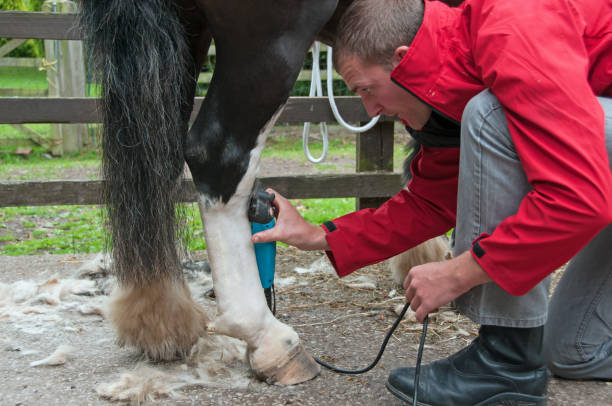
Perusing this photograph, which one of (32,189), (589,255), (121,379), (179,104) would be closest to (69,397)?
(121,379)

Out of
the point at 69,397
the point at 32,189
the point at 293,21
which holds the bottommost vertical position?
the point at 69,397

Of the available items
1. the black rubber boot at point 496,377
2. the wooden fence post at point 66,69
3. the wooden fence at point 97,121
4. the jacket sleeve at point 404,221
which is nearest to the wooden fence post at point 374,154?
the wooden fence at point 97,121

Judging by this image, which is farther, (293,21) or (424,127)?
(424,127)

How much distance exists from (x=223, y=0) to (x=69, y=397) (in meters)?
1.02

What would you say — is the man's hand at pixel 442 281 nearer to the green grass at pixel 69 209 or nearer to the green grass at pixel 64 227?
the green grass at pixel 69 209

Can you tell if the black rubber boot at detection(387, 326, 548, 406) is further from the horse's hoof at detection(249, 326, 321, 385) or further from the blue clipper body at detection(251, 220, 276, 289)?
the blue clipper body at detection(251, 220, 276, 289)

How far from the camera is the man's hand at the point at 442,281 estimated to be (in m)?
→ 1.16

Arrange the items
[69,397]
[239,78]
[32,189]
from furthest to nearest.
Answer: [32,189] < [69,397] < [239,78]

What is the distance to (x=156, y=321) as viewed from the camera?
5.34ft

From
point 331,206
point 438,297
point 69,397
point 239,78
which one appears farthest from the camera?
point 331,206

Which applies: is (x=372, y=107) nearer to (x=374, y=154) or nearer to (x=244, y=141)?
(x=244, y=141)

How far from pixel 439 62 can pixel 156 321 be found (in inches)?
40.0

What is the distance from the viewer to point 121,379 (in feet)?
4.85

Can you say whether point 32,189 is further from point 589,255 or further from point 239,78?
point 589,255
